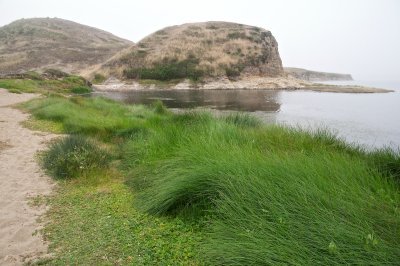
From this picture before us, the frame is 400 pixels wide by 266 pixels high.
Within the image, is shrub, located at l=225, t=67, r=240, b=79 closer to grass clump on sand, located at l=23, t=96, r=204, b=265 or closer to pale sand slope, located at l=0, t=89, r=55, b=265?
pale sand slope, located at l=0, t=89, r=55, b=265

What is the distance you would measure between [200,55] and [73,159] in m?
80.3

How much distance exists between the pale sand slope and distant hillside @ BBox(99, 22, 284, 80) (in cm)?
6937

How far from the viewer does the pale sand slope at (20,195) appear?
13.5 feet

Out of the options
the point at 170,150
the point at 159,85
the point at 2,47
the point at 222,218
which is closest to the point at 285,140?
the point at 170,150

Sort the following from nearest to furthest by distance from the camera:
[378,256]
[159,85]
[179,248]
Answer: [378,256], [179,248], [159,85]

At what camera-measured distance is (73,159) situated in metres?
7.25

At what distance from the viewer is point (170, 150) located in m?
6.94

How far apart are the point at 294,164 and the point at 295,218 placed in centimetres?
118

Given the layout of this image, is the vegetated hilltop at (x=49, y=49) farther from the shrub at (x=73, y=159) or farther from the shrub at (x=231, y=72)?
the shrub at (x=73, y=159)

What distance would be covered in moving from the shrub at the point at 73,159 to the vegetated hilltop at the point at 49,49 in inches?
3589

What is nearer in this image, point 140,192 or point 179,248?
point 179,248

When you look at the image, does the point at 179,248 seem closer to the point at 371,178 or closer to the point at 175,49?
the point at 371,178

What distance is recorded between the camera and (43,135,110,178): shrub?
23.3 ft

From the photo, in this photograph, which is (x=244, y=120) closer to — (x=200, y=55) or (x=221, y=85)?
(x=221, y=85)
